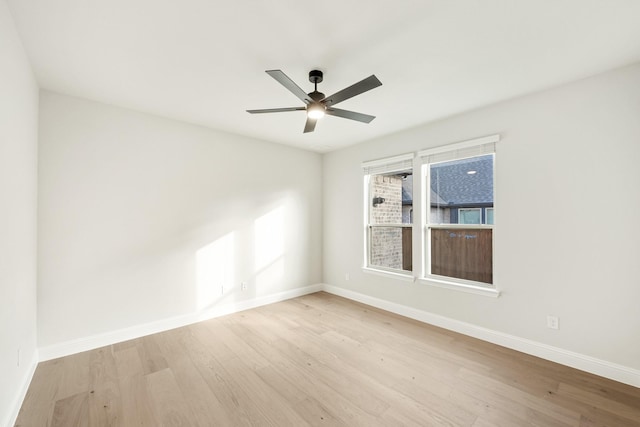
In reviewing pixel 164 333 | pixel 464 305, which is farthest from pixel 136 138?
pixel 464 305

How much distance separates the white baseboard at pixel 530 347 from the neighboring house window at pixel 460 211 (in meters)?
0.52

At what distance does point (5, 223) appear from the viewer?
5.85ft

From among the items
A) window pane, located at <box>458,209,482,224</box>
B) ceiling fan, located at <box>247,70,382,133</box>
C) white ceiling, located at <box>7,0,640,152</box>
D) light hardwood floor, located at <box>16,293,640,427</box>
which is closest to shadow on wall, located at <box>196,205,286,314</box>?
light hardwood floor, located at <box>16,293,640,427</box>

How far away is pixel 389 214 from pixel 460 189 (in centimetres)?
121

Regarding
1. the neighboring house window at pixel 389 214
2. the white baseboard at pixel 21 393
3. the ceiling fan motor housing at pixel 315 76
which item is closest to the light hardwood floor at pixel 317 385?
the white baseboard at pixel 21 393

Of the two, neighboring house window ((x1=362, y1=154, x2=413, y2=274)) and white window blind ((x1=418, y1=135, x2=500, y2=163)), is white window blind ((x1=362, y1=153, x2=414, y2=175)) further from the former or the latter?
white window blind ((x1=418, y1=135, x2=500, y2=163))

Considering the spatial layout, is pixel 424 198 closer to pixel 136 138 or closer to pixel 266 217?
pixel 266 217

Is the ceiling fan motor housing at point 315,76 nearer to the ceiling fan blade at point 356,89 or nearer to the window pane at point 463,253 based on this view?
the ceiling fan blade at point 356,89

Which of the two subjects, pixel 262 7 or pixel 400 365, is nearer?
pixel 262 7

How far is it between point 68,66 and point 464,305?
15.6 feet

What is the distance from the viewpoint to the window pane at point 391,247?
167 inches

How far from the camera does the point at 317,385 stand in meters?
2.37

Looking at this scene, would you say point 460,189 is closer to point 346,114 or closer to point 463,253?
point 463,253

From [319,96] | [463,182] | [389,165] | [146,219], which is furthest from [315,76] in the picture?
[146,219]
